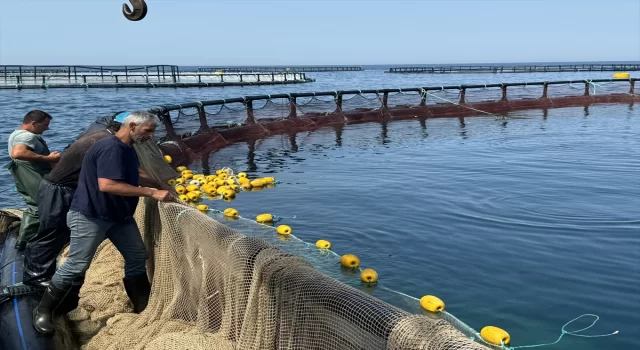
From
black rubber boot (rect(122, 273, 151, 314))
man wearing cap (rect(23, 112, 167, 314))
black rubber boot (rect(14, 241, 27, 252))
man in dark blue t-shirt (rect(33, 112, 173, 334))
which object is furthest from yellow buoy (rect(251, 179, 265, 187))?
man in dark blue t-shirt (rect(33, 112, 173, 334))

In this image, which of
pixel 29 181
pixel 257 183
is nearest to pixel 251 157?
pixel 257 183

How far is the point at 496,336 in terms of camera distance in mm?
4969

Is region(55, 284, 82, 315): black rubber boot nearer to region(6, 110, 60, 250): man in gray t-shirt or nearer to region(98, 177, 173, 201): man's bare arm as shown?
region(98, 177, 173, 201): man's bare arm

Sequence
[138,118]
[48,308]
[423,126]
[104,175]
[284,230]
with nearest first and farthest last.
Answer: [104,175] → [138,118] → [48,308] → [284,230] → [423,126]

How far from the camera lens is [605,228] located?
8555mm

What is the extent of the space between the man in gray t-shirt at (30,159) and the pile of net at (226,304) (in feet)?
2.70

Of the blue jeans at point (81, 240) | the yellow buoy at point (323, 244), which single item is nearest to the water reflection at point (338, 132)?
the yellow buoy at point (323, 244)

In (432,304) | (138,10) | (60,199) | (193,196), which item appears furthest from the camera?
(193,196)

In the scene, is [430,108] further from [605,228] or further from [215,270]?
[215,270]

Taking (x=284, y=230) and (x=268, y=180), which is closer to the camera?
(x=284, y=230)

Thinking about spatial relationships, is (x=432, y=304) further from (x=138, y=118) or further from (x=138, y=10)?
(x=138, y=10)

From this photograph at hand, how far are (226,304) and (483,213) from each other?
254 inches

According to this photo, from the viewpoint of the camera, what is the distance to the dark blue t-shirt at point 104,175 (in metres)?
4.21

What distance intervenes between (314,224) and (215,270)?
491 cm
